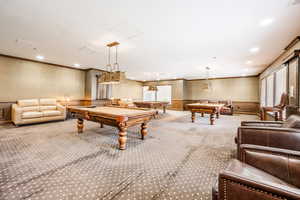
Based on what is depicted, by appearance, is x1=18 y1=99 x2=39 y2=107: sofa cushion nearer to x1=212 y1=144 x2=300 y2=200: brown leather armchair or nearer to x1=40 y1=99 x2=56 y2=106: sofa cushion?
x1=40 y1=99 x2=56 y2=106: sofa cushion

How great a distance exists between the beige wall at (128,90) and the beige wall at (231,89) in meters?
4.75

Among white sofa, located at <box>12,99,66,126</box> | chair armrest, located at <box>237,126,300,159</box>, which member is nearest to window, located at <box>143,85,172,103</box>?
white sofa, located at <box>12,99,66,126</box>

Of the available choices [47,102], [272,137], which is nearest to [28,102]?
[47,102]

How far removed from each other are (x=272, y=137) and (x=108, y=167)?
2.47m

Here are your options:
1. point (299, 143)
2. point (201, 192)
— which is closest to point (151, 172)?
point (201, 192)

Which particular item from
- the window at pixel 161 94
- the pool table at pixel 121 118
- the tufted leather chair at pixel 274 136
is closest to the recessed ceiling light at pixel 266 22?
the tufted leather chair at pixel 274 136

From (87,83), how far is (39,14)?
17.0ft

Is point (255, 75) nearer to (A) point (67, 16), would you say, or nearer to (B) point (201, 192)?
(B) point (201, 192)

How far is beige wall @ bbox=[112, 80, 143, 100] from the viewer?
9432 mm

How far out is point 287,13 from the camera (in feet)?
7.54

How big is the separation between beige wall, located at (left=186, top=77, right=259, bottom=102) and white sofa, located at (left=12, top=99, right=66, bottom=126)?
9171 mm

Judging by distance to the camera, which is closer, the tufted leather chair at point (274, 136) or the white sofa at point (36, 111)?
the tufted leather chair at point (274, 136)

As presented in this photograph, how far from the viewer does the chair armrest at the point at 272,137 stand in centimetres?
164

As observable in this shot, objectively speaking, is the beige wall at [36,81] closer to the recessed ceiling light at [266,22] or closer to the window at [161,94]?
the window at [161,94]
